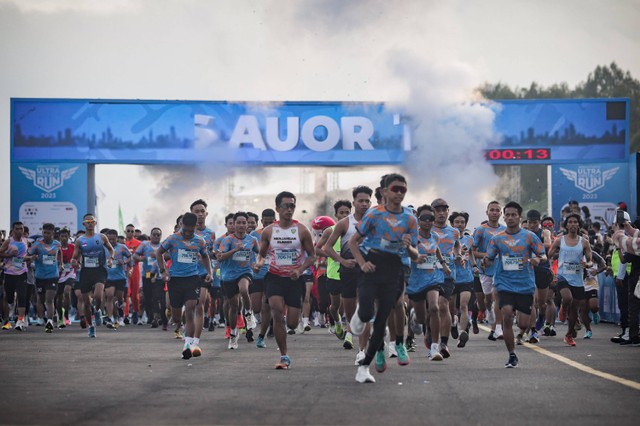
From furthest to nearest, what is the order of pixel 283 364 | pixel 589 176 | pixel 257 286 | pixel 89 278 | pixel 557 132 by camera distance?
pixel 557 132 < pixel 589 176 < pixel 89 278 < pixel 257 286 < pixel 283 364

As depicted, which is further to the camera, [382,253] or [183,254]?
[183,254]

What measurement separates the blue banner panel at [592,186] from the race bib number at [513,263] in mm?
23361

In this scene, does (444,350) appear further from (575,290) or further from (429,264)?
(575,290)

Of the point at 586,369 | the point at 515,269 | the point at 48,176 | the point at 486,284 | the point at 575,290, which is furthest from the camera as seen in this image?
the point at 48,176

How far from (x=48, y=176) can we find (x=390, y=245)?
85.9 ft

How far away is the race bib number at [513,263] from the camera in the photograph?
1329 centimetres

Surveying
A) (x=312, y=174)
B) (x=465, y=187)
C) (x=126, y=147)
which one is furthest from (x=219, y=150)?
(x=312, y=174)

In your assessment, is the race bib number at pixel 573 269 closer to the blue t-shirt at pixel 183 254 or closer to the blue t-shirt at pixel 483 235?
the blue t-shirt at pixel 483 235

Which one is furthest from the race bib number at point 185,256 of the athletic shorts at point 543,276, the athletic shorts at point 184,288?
the athletic shorts at point 543,276

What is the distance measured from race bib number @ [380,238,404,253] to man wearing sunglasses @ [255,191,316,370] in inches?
72.8

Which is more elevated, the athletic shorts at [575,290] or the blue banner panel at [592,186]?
the blue banner panel at [592,186]

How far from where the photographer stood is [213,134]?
36219 mm

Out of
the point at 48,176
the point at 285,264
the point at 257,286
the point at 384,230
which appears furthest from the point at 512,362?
the point at 48,176

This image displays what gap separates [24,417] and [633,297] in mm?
10936
